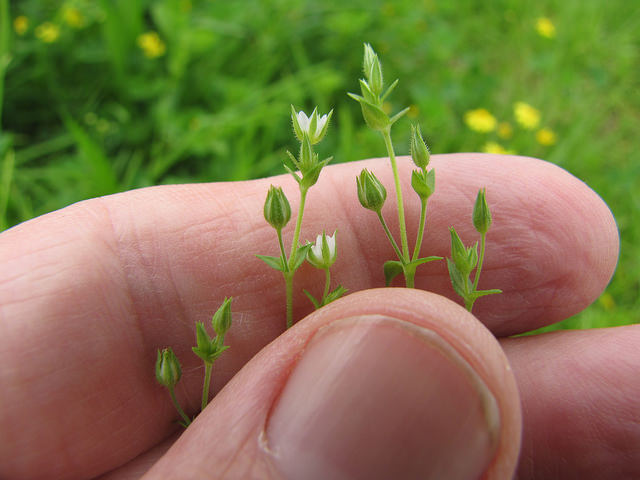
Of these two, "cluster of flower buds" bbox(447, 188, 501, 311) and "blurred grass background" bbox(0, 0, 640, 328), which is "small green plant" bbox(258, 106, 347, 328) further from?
"blurred grass background" bbox(0, 0, 640, 328)

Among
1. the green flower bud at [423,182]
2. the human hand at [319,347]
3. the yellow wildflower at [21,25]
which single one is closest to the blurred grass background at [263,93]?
the yellow wildflower at [21,25]

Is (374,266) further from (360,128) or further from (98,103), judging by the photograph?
(98,103)

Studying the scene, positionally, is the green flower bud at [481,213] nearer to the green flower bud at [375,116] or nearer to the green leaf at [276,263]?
the green flower bud at [375,116]

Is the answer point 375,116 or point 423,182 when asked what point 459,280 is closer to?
point 423,182

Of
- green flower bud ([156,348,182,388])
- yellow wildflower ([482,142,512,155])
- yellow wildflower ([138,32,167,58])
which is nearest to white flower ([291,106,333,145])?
green flower bud ([156,348,182,388])

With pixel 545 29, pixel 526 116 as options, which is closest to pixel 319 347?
pixel 526 116

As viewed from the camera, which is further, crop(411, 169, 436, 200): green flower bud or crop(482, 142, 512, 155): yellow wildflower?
crop(482, 142, 512, 155): yellow wildflower

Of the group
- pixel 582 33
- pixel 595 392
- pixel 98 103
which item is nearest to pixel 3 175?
pixel 98 103

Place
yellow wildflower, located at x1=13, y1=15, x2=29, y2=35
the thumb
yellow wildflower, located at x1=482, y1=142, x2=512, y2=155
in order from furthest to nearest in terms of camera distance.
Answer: yellow wildflower, located at x1=13, y1=15, x2=29, y2=35 < yellow wildflower, located at x1=482, y1=142, x2=512, y2=155 < the thumb
